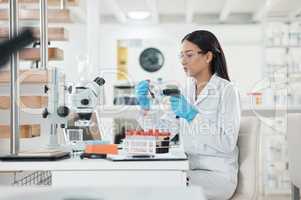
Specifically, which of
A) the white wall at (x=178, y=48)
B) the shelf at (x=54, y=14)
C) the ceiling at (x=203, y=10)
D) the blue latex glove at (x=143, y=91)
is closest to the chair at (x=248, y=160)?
the blue latex glove at (x=143, y=91)

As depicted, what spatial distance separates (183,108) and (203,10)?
7732mm

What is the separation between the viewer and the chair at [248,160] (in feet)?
7.59

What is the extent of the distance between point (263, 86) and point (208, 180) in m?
3.81

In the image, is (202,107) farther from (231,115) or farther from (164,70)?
(164,70)

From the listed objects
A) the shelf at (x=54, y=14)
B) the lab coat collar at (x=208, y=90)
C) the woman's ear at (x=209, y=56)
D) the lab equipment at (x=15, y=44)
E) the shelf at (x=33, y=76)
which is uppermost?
the shelf at (x=54, y=14)

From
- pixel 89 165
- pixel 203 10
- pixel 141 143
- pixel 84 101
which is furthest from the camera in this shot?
pixel 203 10

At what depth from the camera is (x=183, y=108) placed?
7.65 feet

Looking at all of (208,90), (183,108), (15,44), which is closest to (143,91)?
(183,108)

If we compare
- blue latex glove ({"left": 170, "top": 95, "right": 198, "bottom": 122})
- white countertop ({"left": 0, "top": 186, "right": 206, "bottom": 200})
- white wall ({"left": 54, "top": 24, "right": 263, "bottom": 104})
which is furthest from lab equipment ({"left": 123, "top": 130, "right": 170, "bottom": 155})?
white wall ({"left": 54, "top": 24, "right": 263, "bottom": 104})

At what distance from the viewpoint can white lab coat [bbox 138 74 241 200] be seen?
2268 mm

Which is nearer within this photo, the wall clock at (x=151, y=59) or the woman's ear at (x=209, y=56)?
the woman's ear at (x=209, y=56)

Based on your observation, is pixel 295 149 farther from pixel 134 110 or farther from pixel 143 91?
pixel 134 110

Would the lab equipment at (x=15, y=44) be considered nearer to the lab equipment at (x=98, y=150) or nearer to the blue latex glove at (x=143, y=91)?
the lab equipment at (x=98, y=150)

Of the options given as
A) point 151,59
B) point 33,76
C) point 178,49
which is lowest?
point 33,76
